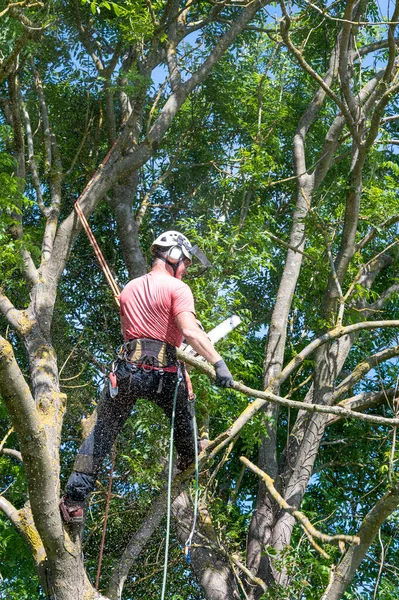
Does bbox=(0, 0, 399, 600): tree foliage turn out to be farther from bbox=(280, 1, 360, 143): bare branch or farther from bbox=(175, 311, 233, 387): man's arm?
bbox=(175, 311, 233, 387): man's arm

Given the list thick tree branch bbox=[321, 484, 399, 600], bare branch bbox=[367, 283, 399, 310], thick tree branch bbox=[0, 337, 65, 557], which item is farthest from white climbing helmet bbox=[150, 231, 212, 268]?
bare branch bbox=[367, 283, 399, 310]

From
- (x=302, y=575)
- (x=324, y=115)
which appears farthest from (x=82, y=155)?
(x=302, y=575)

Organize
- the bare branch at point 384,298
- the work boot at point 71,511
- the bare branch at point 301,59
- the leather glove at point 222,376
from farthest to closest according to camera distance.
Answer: the bare branch at point 384,298, the bare branch at point 301,59, the work boot at point 71,511, the leather glove at point 222,376

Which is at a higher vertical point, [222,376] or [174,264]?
[174,264]

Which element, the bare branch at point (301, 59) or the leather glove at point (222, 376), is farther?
the bare branch at point (301, 59)

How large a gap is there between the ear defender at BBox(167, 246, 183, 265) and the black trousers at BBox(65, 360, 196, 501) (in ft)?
2.38

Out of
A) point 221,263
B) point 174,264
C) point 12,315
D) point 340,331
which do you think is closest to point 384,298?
point 221,263

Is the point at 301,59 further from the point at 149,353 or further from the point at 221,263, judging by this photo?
the point at 149,353

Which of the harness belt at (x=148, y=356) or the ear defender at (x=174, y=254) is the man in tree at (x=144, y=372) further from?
the ear defender at (x=174, y=254)

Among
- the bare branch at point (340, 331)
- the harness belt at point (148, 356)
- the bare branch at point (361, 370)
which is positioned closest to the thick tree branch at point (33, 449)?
the harness belt at point (148, 356)

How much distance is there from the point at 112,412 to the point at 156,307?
672 mm

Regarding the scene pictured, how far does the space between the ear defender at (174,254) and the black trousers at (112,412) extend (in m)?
0.73

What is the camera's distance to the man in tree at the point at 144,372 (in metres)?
5.48

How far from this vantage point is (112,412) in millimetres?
5594
